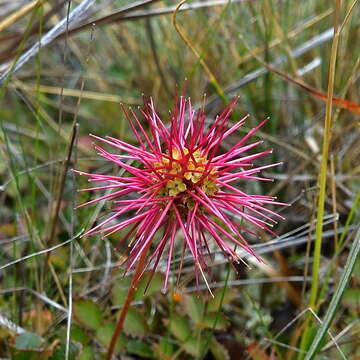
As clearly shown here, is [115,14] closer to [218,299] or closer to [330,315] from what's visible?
[218,299]

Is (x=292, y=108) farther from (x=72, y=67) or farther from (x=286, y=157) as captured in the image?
(x=72, y=67)

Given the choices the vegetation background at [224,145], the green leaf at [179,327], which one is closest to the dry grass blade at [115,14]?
the vegetation background at [224,145]

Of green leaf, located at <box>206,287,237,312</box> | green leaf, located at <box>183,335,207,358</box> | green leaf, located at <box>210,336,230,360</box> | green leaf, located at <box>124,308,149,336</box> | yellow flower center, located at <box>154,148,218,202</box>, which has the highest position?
yellow flower center, located at <box>154,148,218,202</box>

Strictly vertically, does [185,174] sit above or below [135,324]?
above

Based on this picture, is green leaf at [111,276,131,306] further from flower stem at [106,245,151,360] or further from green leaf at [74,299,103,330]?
flower stem at [106,245,151,360]

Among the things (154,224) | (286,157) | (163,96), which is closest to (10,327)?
(154,224)

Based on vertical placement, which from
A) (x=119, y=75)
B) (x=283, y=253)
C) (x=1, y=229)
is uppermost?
(x=119, y=75)

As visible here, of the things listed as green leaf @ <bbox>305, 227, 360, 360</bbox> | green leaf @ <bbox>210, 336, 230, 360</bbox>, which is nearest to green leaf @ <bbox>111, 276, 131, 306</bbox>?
green leaf @ <bbox>210, 336, 230, 360</bbox>

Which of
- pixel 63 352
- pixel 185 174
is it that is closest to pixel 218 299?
pixel 63 352
